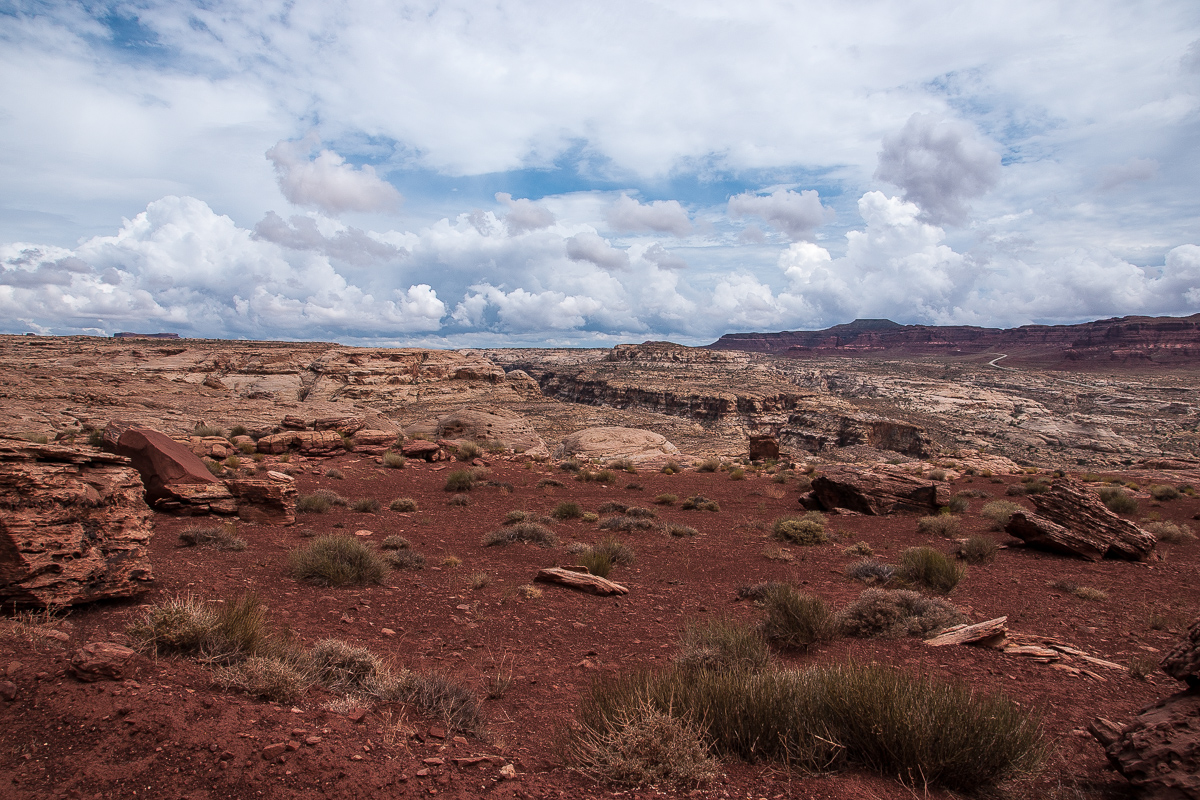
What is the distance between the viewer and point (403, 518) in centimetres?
1234

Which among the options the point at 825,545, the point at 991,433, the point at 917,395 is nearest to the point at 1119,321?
the point at 917,395

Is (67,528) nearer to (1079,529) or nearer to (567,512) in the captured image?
(567,512)

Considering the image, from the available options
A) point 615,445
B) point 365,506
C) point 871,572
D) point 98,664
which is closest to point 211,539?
point 365,506

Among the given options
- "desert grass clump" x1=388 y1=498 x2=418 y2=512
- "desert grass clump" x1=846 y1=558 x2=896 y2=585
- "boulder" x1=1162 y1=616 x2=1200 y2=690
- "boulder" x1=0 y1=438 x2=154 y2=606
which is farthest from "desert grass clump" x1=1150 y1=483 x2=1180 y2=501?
"boulder" x1=0 y1=438 x2=154 y2=606

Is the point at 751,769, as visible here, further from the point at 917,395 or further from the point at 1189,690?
the point at 917,395

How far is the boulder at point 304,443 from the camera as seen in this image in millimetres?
17922

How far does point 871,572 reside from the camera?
367 inches

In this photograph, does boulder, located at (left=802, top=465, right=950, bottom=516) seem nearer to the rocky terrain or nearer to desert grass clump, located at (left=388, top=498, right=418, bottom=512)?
the rocky terrain

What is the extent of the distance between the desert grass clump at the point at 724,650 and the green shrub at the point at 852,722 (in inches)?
38.8

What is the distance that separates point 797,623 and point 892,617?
1262 mm

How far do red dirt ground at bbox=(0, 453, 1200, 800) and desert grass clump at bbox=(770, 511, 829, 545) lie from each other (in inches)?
15.5

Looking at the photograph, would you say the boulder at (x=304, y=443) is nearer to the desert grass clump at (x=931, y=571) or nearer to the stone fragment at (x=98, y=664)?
the stone fragment at (x=98, y=664)

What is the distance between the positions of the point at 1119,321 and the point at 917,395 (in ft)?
453

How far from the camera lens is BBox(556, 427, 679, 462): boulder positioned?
2706 cm
